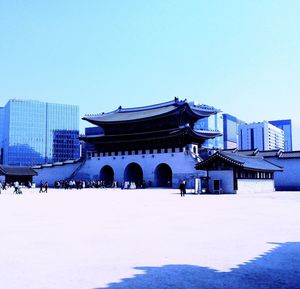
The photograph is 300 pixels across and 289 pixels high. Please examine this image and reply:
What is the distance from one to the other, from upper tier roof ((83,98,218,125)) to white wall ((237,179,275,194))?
20757 millimetres

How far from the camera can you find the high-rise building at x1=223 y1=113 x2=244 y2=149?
569ft

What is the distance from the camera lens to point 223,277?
22.1 feet

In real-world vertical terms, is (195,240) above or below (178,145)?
below

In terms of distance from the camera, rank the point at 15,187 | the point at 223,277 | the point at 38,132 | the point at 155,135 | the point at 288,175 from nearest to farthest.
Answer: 1. the point at 223,277
2. the point at 15,187
3. the point at 288,175
4. the point at 155,135
5. the point at 38,132

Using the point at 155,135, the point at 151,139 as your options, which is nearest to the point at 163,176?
the point at 151,139

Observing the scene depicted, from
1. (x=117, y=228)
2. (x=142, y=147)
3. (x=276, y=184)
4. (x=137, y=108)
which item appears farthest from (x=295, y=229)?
(x=137, y=108)

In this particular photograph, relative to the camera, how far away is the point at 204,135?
65375 millimetres

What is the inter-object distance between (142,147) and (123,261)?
61293mm

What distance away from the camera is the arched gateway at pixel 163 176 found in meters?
66.9

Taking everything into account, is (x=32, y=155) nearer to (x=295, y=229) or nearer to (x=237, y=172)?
(x=237, y=172)

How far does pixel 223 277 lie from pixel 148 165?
199 ft

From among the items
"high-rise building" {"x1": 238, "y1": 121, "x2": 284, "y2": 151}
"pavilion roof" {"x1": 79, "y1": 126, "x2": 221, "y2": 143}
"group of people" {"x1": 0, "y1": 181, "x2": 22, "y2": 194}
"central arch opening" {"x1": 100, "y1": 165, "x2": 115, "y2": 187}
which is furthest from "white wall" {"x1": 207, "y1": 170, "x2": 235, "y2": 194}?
"high-rise building" {"x1": 238, "y1": 121, "x2": 284, "y2": 151}

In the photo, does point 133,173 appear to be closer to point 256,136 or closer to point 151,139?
point 151,139

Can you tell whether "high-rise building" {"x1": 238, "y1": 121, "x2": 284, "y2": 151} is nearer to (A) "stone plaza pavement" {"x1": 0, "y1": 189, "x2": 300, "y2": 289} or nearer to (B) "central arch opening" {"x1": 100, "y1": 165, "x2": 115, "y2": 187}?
(B) "central arch opening" {"x1": 100, "y1": 165, "x2": 115, "y2": 187}
